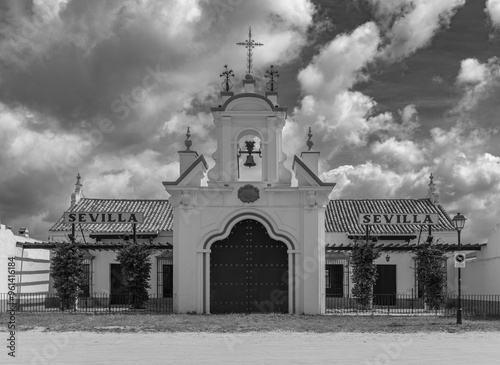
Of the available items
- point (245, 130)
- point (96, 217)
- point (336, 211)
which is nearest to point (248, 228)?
point (245, 130)

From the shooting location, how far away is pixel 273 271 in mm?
25828

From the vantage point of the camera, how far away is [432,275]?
27891 millimetres

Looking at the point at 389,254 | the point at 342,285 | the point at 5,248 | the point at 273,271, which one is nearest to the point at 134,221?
the point at 5,248

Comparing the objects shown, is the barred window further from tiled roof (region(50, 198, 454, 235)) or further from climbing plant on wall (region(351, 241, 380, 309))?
climbing plant on wall (region(351, 241, 380, 309))

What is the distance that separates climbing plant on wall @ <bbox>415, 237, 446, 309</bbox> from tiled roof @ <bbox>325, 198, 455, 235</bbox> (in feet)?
27.7

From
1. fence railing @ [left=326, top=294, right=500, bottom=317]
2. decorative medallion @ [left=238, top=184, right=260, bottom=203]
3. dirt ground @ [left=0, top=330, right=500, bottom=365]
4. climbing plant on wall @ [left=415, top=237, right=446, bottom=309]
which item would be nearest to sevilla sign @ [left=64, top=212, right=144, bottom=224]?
decorative medallion @ [left=238, top=184, right=260, bottom=203]

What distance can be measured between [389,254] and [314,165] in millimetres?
11949

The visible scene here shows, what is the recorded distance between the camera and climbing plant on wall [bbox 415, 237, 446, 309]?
27.9 metres

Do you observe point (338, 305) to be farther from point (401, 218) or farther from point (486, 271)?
point (486, 271)

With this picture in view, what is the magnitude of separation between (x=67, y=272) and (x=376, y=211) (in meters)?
20.3

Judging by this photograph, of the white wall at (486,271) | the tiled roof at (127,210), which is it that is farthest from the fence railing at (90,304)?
the white wall at (486,271)

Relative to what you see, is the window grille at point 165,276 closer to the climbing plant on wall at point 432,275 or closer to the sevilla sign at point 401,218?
the sevilla sign at point 401,218

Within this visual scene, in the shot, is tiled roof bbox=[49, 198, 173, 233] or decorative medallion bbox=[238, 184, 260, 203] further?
tiled roof bbox=[49, 198, 173, 233]

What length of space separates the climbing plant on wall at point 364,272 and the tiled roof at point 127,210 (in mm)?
13147
